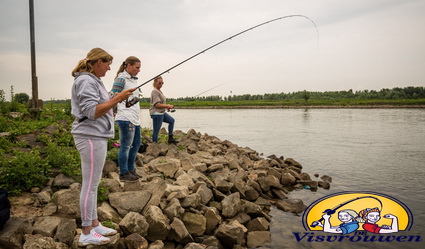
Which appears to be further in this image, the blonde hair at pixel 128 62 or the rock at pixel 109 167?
the rock at pixel 109 167

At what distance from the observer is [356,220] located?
5344 millimetres

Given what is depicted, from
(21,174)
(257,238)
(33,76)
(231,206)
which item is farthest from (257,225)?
(33,76)

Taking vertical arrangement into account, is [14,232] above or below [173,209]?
above

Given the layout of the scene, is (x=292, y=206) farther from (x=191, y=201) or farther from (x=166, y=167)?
(x=166, y=167)

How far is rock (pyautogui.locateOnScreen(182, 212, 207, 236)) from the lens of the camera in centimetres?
428

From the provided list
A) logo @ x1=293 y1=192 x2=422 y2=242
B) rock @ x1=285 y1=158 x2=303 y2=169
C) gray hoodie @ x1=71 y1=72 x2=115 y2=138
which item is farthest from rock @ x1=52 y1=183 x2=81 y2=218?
rock @ x1=285 y1=158 x2=303 y2=169

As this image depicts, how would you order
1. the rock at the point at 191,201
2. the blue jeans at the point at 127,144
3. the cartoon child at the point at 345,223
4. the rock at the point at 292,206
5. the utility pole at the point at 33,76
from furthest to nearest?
the utility pole at the point at 33,76
the rock at the point at 292,206
the cartoon child at the point at 345,223
the blue jeans at the point at 127,144
the rock at the point at 191,201

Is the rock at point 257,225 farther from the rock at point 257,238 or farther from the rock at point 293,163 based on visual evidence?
the rock at point 293,163

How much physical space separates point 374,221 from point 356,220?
31 centimetres

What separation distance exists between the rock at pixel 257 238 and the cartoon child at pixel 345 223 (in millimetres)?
1219

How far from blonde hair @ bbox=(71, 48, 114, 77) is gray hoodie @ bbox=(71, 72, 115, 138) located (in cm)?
7

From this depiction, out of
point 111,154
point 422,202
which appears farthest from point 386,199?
point 111,154

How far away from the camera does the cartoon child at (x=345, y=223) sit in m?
5.11

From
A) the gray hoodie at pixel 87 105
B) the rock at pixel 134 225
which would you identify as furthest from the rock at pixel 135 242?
the gray hoodie at pixel 87 105
